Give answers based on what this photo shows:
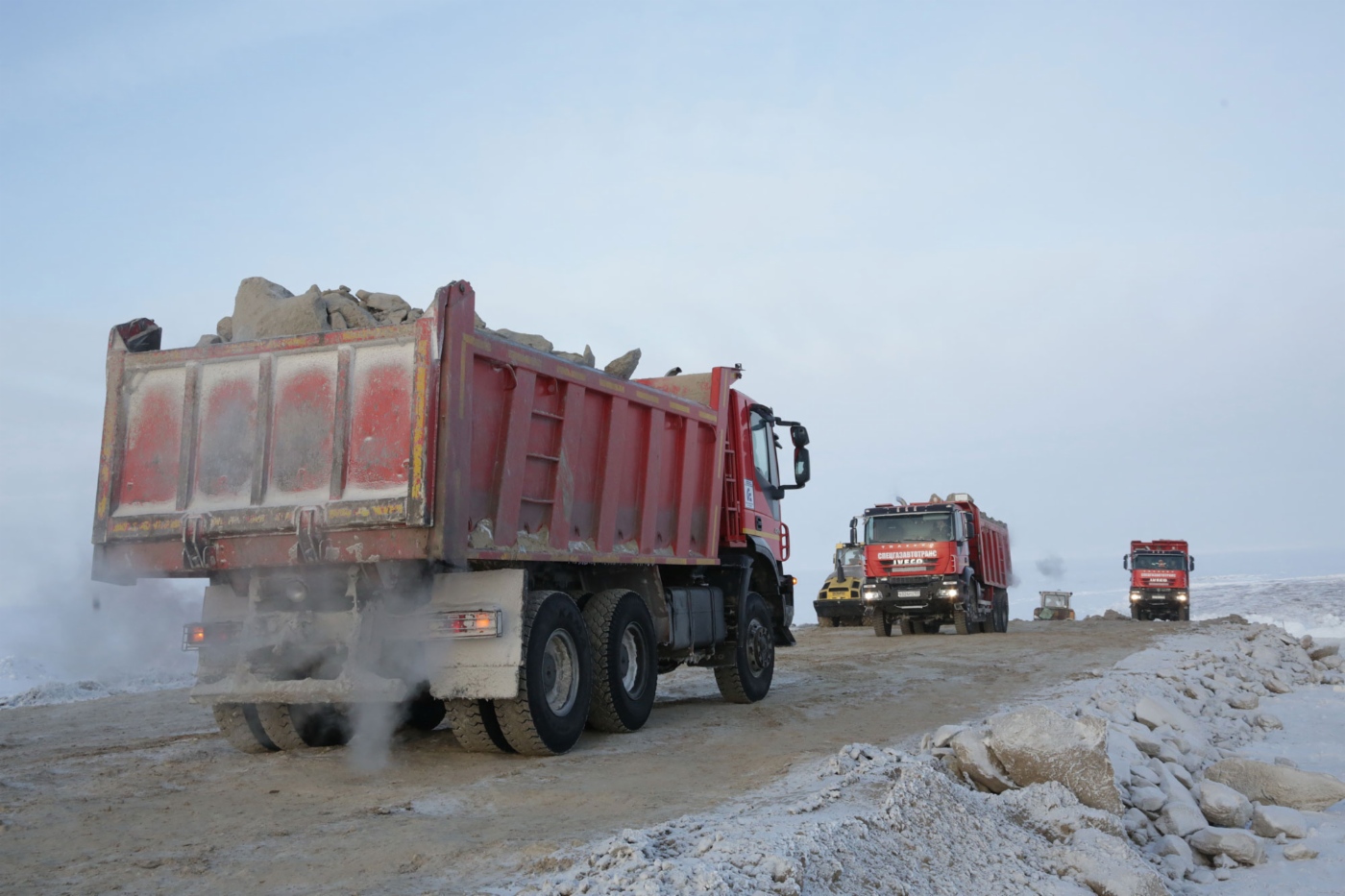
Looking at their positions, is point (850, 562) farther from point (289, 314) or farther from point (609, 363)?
point (289, 314)

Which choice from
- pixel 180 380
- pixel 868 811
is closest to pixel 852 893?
pixel 868 811

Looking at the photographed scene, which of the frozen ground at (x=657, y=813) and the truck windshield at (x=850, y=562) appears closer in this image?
the frozen ground at (x=657, y=813)

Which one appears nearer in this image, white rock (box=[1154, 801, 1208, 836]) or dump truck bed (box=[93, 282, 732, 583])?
white rock (box=[1154, 801, 1208, 836])


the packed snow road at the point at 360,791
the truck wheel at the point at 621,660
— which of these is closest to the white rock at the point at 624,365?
the truck wheel at the point at 621,660

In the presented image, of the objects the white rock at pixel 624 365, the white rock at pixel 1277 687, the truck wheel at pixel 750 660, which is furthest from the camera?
the white rock at pixel 1277 687

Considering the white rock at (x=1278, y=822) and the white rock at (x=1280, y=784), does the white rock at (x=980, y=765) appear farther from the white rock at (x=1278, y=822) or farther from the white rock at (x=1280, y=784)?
the white rock at (x=1280, y=784)

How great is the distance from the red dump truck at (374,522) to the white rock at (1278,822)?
180 inches

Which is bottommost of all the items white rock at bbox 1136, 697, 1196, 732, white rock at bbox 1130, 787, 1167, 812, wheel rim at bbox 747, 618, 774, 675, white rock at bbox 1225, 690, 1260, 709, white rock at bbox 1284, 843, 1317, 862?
white rock at bbox 1284, 843, 1317, 862

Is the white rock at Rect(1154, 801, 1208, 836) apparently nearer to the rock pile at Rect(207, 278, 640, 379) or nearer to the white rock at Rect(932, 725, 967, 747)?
the white rock at Rect(932, 725, 967, 747)

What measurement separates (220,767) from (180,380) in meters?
2.77

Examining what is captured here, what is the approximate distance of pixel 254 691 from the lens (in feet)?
24.3

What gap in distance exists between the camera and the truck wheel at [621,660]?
8.96m

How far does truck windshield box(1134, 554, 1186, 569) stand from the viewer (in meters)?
40.8

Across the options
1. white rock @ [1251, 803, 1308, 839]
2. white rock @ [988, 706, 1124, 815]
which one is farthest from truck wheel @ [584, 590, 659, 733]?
white rock @ [1251, 803, 1308, 839]
